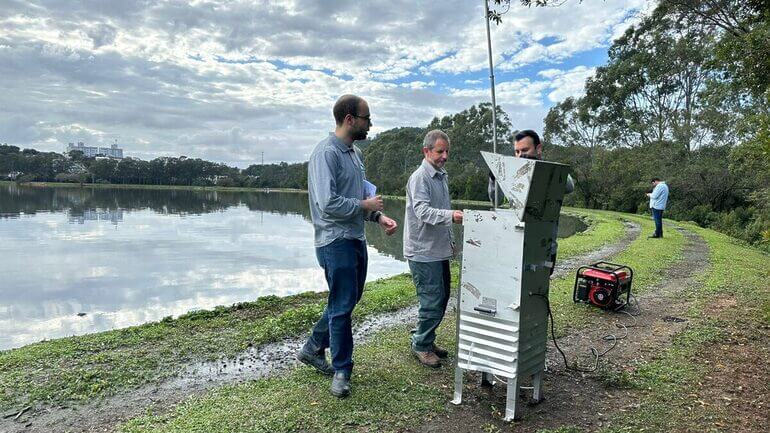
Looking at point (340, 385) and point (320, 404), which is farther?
point (340, 385)

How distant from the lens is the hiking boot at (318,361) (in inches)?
158

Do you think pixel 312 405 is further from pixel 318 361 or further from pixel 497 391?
pixel 497 391

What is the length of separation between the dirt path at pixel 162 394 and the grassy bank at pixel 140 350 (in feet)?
0.52

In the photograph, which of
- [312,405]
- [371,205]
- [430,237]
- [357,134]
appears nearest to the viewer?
[312,405]

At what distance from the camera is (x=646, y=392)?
389cm

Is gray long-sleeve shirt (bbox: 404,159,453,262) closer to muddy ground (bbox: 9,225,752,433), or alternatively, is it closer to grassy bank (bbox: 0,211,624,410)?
muddy ground (bbox: 9,225,752,433)

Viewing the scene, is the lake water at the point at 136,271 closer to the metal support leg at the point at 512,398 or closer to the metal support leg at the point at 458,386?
the metal support leg at the point at 458,386

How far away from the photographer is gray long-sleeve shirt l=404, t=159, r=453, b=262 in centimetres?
411

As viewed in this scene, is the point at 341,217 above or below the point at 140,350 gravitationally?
above

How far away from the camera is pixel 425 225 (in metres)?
4.18

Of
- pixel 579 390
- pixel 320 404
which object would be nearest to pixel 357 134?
pixel 320 404

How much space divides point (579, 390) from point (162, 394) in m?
3.43

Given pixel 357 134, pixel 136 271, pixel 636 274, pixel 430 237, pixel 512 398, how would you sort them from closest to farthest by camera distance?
pixel 512 398 < pixel 357 134 < pixel 430 237 < pixel 636 274 < pixel 136 271

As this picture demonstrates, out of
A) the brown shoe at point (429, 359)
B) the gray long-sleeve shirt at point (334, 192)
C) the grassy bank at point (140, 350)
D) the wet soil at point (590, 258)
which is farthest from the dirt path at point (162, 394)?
the wet soil at point (590, 258)
